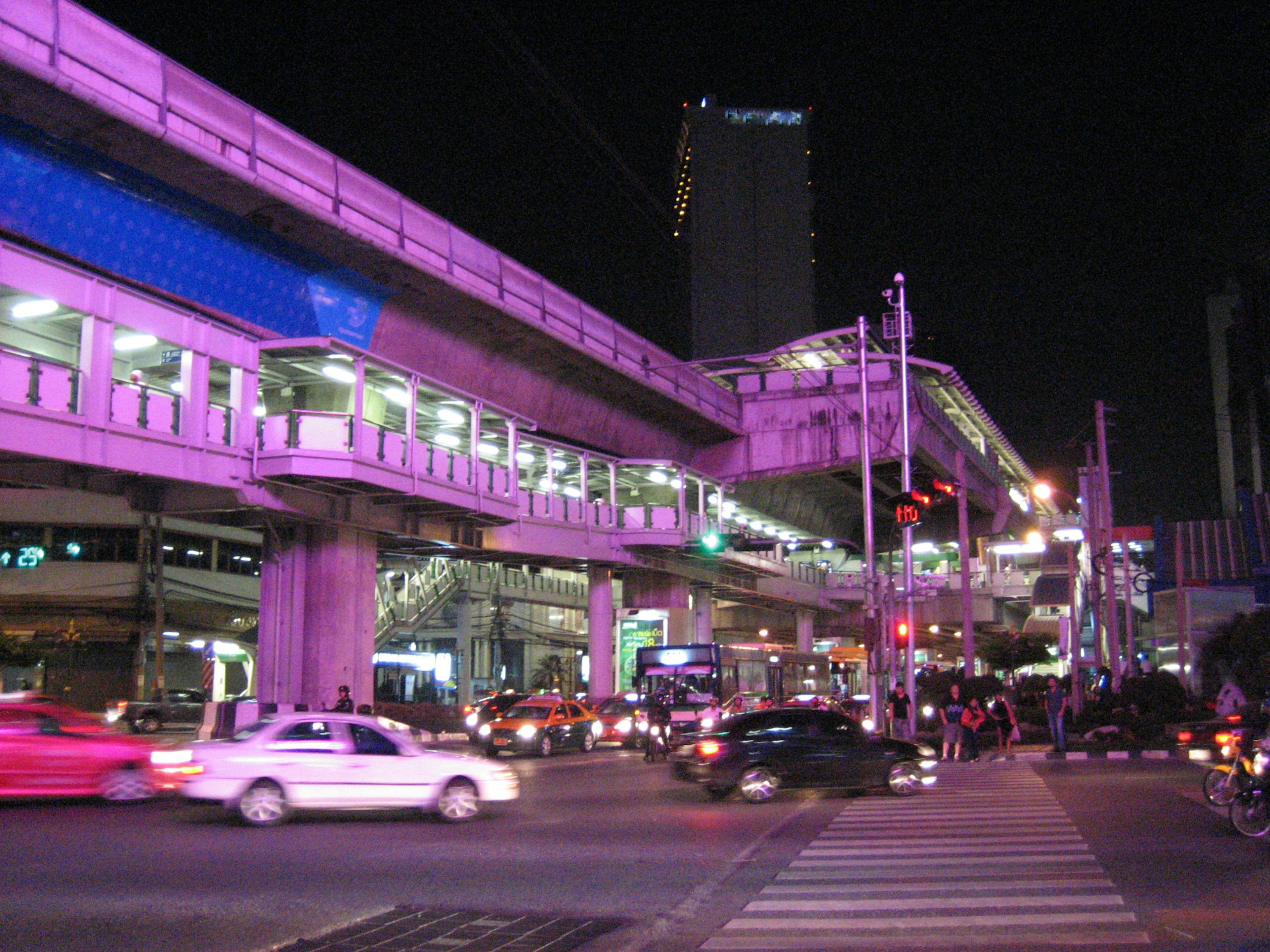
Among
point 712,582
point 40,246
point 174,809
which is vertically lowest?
point 174,809

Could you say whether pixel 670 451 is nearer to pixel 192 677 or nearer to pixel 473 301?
pixel 473 301

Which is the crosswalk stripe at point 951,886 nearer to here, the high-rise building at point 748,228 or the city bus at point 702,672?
the city bus at point 702,672

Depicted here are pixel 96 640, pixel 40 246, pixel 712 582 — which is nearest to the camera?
pixel 40 246

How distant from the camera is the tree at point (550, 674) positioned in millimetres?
68750

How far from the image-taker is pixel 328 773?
610 inches

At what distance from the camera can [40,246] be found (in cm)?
2647

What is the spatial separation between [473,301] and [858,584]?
150 ft

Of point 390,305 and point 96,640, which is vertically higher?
point 390,305

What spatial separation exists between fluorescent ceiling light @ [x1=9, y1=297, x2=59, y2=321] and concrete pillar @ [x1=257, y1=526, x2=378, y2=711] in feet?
32.1

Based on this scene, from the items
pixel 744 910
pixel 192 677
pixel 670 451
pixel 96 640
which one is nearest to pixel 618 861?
pixel 744 910

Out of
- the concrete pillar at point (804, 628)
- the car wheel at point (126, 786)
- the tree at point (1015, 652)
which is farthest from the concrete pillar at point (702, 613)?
the car wheel at point (126, 786)

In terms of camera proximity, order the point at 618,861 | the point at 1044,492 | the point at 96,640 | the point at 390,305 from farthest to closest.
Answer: the point at 96,640
the point at 1044,492
the point at 390,305
the point at 618,861

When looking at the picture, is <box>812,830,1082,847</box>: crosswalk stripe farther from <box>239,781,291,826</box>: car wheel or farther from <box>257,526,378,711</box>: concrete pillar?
<box>257,526,378,711</box>: concrete pillar

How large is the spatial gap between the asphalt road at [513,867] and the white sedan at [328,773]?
346 millimetres
